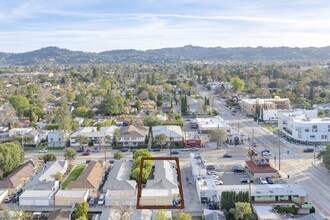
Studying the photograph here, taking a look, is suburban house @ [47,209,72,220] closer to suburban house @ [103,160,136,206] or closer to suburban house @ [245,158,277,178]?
suburban house @ [103,160,136,206]

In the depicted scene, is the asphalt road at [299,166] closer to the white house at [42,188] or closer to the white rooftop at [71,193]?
the white rooftop at [71,193]

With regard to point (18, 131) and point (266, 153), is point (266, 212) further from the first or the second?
point (18, 131)

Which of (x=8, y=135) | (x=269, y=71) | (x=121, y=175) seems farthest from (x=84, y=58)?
(x=121, y=175)

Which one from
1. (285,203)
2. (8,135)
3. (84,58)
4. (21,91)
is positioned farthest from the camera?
(84,58)

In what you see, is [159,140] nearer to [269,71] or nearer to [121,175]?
[121,175]

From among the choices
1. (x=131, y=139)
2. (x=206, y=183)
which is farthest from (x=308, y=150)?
(x=131, y=139)

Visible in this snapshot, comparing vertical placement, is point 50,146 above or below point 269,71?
below

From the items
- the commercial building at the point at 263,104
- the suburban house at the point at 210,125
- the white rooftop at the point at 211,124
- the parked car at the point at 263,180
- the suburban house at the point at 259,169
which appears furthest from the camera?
the commercial building at the point at 263,104

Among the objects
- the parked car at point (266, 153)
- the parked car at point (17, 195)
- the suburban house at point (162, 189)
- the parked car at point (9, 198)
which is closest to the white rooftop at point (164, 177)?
the suburban house at point (162, 189)
